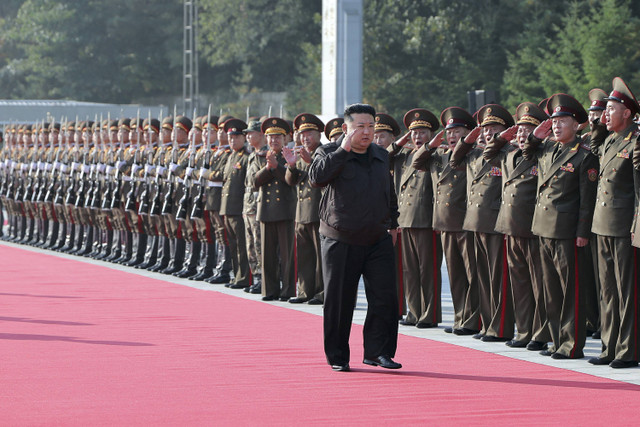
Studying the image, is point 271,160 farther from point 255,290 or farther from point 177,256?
point 177,256

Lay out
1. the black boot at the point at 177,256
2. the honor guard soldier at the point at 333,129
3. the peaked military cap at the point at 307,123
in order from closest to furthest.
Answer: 1. the honor guard soldier at the point at 333,129
2. the peaked military cap at the point at 307,123
3. the black boot at the point at 177,256

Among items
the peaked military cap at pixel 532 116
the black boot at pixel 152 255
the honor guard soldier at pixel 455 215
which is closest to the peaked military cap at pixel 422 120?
the honor guard soldier at pixel 455 215

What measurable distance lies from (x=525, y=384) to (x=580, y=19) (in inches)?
1333

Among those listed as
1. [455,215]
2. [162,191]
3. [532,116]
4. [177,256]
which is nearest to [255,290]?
[177,256]

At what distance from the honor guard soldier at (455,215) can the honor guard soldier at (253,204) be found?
308 cm

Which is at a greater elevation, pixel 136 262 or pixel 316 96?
pixel 316 96

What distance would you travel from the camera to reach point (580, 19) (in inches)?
1585

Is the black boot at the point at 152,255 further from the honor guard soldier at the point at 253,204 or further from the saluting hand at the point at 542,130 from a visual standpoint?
the saluting hand at the point at 542,130

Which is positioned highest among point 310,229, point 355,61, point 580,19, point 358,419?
point 580,19

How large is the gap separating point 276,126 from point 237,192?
1626 millimetres

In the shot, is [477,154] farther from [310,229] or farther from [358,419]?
[358,419]

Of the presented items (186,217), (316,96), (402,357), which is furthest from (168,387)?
(316,96)

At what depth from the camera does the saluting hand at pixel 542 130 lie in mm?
9117

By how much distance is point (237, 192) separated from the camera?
14.2 metres
